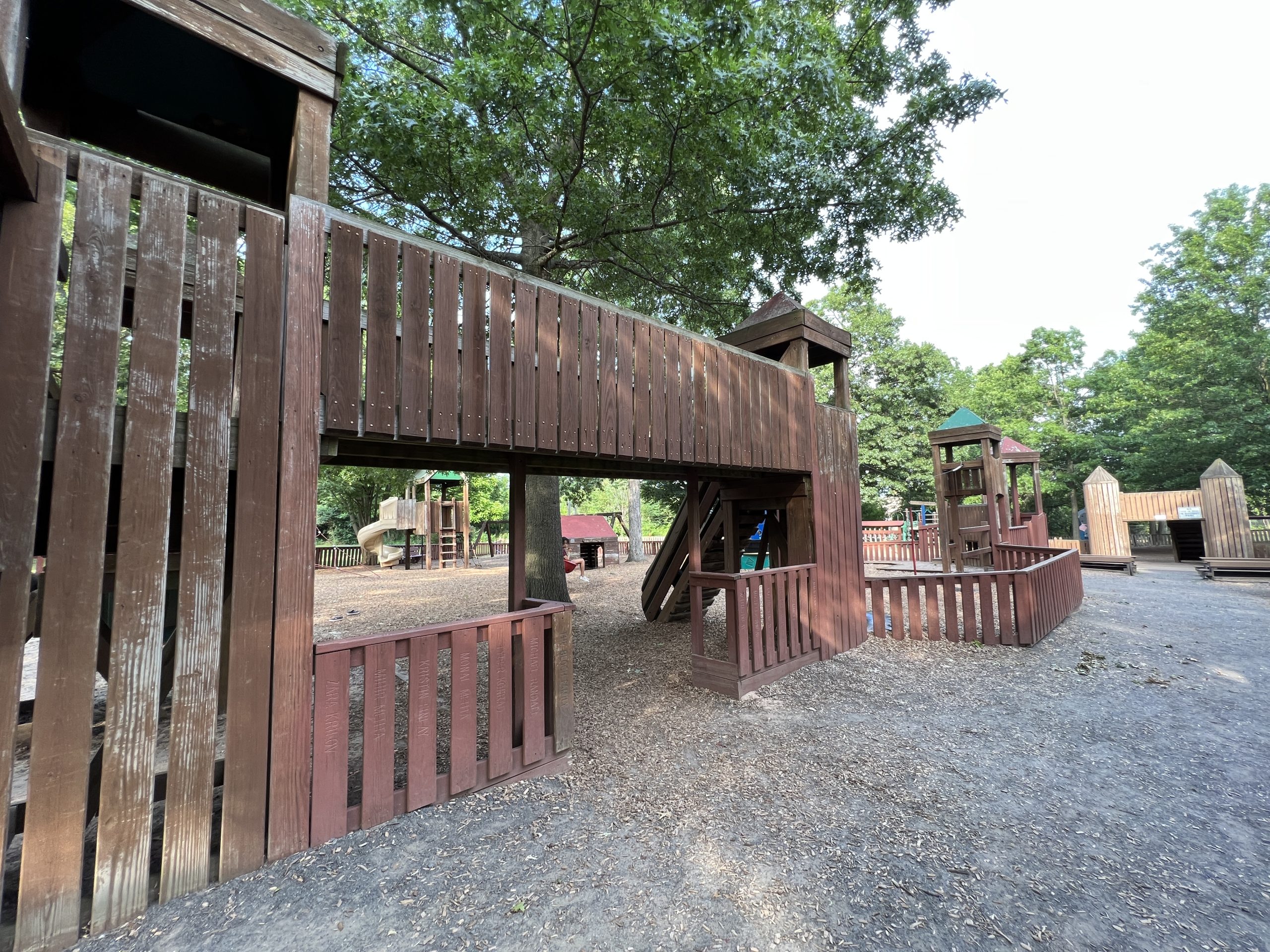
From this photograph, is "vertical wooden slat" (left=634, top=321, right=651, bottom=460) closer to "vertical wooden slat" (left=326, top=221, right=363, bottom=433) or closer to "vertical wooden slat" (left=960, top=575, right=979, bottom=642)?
"vertical wooden slat" (left=326, top=221, right=363, bottom=433)

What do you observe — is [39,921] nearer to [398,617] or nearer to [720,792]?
[720,792]

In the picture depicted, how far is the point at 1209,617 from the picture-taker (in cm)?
827

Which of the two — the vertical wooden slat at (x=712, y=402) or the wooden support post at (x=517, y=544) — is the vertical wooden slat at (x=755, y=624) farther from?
the wooden support post at (x=517, y=544)

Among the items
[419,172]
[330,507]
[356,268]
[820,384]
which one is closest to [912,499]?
[820,384]

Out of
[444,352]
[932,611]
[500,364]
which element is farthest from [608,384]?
[932,611]

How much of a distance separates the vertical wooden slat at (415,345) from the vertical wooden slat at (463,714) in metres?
1.29

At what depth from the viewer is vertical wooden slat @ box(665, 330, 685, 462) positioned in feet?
14.4

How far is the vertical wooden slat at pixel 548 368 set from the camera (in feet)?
11.6

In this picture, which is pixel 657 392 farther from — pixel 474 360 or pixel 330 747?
pixel 330 747

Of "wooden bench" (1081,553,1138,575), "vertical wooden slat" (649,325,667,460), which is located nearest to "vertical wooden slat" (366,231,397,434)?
"vertical wooden slat" (649,325,667,460)

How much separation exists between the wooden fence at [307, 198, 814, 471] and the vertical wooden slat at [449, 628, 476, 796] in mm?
1253

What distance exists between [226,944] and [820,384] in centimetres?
2729

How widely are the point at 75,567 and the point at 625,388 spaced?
3.17m

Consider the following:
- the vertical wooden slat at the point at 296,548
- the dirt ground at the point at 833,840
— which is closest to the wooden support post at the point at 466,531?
the dirt ground at the point at 833,840
